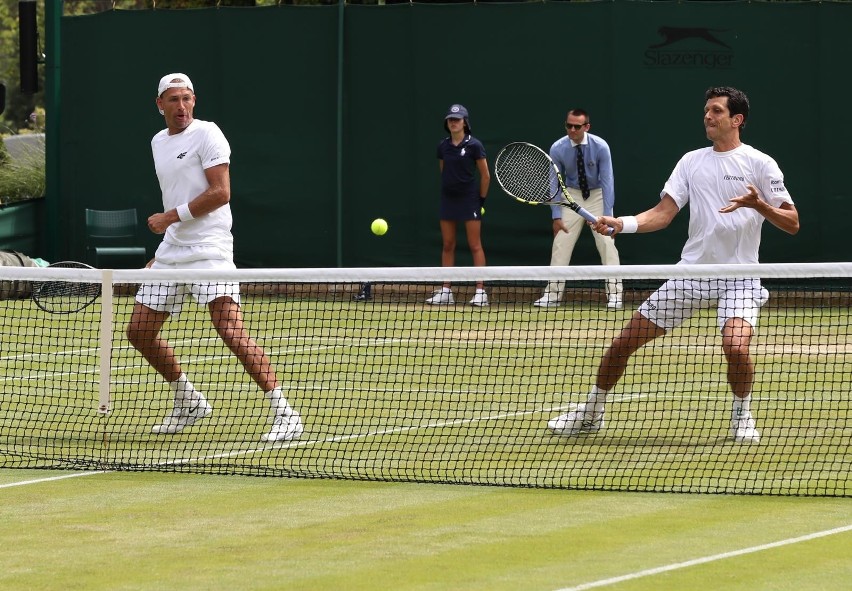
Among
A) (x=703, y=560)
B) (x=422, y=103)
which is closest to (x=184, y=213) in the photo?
(x=703, y=560)

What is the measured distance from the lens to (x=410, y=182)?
58.5 ft

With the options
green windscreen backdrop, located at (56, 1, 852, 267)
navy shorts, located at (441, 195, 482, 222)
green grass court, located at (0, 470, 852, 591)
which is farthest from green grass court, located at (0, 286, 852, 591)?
green windscreen backdrop, located at (56, 1, 852, 267)

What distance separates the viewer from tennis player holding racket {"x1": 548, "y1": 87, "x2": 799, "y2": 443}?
8.11 metres

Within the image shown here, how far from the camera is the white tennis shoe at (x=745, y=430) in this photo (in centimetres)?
817

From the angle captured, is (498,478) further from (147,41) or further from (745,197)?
(147,41)

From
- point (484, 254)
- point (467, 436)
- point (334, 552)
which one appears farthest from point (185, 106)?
point (484, 254)

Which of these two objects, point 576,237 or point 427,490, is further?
point 576,237

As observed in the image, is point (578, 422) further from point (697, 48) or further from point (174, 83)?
point (697, 48)

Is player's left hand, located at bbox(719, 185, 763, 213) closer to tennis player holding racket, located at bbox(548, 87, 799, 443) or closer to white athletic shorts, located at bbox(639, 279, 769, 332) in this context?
tennis player holding racket, located at bbox(548, 87, 799, 443)

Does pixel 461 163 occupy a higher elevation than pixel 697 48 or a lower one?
lower

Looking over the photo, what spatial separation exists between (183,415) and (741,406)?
108 inches

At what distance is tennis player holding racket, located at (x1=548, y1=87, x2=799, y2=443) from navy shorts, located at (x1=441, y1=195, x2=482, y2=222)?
8.25m

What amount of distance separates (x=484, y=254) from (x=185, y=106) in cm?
927

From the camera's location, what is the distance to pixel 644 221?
8273 millimetres
